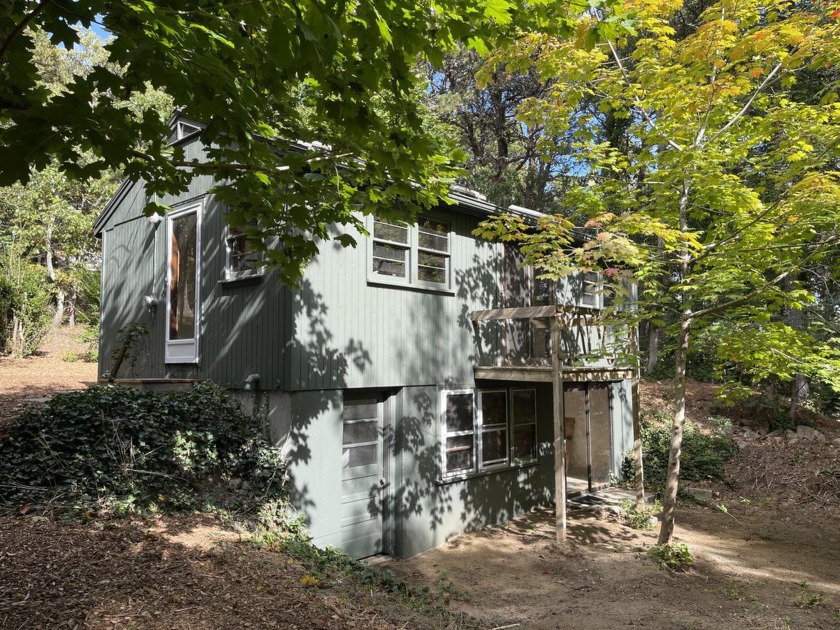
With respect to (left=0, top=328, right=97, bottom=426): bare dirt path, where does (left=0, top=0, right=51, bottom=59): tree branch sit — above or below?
above

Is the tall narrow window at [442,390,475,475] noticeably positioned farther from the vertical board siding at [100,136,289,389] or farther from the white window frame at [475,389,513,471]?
the vertical board siding at [100,136,289,389]

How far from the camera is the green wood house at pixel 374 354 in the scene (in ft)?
25.7

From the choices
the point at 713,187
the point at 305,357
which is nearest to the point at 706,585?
the point at 713,187

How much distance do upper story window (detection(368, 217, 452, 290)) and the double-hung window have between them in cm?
212

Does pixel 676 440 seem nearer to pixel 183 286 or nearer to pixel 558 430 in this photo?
pixel 558 430

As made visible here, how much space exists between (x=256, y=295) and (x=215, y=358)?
4.70ft

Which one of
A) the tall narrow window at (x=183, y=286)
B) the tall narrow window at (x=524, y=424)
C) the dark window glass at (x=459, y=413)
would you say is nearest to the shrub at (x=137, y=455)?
the tall narrow window at (x=183, y=286)

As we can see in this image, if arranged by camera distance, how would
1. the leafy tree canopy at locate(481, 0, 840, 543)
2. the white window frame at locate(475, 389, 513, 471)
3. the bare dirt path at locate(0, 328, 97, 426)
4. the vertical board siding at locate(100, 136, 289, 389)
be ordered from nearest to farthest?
1. the leafy tree canopy at locate(481, 0, 840, 543)
2. the vertical board siding at locate(100, 136, 289, 389)
3. the white window frame at locate(475, 389, 513, 471)
4. the bare dirt path at locate(0, 328, 97, 426)

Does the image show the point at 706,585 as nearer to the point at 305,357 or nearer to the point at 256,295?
the point at 305,357

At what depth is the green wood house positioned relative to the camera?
7.84 metres

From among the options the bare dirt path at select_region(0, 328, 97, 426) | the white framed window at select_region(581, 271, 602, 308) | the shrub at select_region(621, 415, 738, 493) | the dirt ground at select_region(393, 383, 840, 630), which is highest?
the white framed window at select_region(581, 271, 602, 308)

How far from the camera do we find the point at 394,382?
349 inches

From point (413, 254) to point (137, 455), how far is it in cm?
501

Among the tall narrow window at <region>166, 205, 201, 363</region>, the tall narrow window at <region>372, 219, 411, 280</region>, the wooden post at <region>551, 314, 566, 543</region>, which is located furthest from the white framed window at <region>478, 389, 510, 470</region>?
the tall narrow window at <region>166, 205, 201, 363</region>
